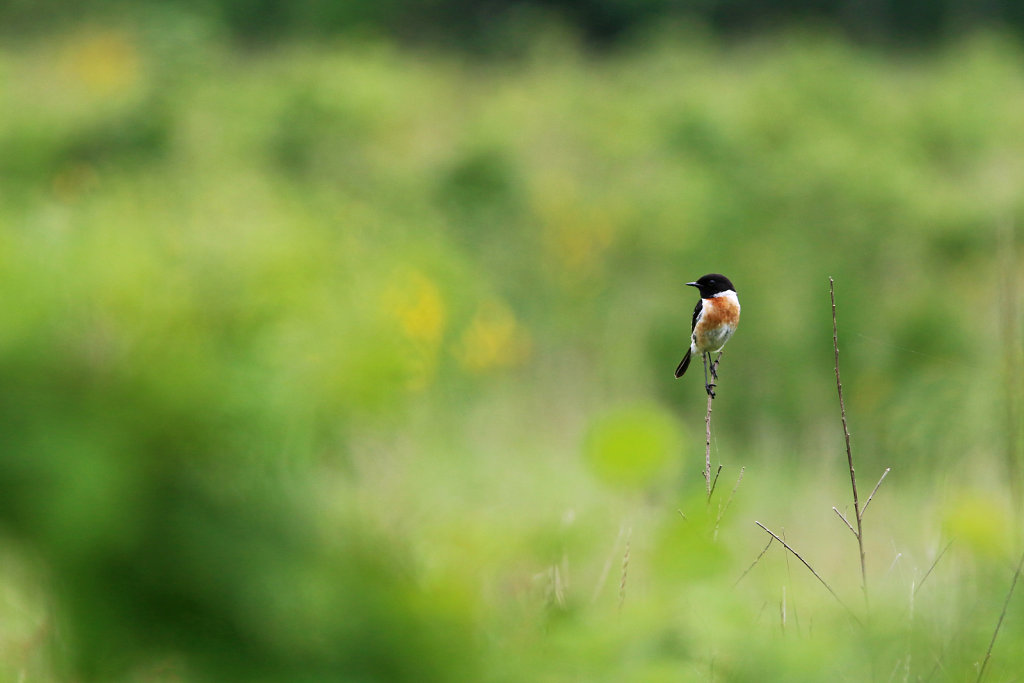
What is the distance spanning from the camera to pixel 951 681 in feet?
3.10

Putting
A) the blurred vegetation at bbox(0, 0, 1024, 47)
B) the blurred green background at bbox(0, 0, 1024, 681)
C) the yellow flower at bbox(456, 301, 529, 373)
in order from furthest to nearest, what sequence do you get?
the blurred vegetation at bbox(0, 0, 1024, 47), the yellow flower at bbox(456, 301, 529, 373), the blurred green background at bbox(0, 0, 1024, 681)

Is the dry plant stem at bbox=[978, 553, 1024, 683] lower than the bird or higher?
lower

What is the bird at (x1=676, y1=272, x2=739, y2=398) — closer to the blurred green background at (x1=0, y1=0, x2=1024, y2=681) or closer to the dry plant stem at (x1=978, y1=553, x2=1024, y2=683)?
the blurred green background at (x1=0, y1=0, x2=1024, y2=681)

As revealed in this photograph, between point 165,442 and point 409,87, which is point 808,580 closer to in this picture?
point 165,442

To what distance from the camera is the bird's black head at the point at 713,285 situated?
3.43 feet

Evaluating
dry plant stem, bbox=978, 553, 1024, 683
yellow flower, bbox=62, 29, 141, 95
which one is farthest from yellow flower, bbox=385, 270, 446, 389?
yellow flower, bbox=62, 29, 141, 95

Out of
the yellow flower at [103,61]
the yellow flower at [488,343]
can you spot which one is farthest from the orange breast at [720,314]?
the yellow flower at [103,61]

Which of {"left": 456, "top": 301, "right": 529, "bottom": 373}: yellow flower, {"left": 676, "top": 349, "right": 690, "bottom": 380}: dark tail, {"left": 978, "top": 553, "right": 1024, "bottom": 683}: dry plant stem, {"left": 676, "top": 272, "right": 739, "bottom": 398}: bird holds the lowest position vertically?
{"left": 456, "top": 301, "right": 529, "bottom": 373}: yellow flower

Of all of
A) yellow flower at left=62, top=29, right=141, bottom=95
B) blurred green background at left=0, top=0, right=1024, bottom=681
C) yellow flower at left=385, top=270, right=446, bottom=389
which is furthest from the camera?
yellow flower at left=62, top=29, right=141, bottom=95

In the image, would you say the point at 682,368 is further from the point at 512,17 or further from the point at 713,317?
the point at 512,17

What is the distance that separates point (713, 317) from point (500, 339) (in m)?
5.54

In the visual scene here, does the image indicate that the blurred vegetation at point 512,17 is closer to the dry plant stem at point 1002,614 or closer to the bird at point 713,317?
the bird at point 713,317

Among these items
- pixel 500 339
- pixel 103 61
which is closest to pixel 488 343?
pixel 500 339

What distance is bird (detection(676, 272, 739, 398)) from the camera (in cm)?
104
